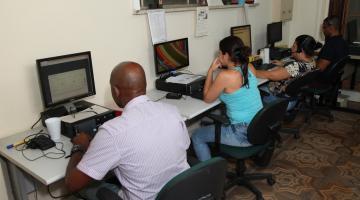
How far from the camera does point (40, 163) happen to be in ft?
5.19

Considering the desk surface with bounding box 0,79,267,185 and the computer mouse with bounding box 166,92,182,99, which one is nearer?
the desk surface with bounding box 0,79,267,185

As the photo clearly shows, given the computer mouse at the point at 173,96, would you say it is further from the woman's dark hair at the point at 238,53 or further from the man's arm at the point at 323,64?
the man's arm at the point at 323,64

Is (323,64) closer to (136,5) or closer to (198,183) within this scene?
(136,5)

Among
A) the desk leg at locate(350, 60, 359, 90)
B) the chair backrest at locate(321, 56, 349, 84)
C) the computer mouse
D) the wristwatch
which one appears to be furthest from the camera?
the desk leg at locate(350, 60, 359, 90)

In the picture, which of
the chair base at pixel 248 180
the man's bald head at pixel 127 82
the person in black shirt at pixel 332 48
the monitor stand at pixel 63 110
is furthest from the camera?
the person in black shirt at pixel 332 48

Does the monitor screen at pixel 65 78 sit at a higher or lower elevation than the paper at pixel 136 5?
lower

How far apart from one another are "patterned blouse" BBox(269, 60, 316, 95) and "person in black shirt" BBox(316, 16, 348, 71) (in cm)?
49

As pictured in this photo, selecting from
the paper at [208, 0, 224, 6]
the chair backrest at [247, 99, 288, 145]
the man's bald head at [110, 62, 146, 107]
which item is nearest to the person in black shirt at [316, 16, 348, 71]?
the paper at [208, 0, 224, 6]

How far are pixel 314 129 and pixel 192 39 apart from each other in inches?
69.0

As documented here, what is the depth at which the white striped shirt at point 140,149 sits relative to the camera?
4.19ft

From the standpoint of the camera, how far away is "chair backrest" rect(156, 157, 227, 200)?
126 cm

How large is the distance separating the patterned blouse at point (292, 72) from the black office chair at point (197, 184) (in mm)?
1788

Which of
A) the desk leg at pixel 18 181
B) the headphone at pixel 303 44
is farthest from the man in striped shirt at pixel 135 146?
the headphone at pixel 303 44

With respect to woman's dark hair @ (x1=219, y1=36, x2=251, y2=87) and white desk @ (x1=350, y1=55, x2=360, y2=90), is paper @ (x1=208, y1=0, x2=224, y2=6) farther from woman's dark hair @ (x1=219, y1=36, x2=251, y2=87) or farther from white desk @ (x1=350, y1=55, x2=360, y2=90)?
white desk @ (x1=350, y1=55, x2=360, y2=90)
